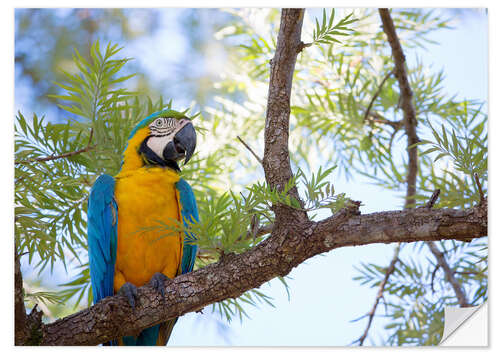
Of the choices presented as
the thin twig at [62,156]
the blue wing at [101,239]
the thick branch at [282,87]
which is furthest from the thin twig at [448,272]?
the thin twig at [62,156]

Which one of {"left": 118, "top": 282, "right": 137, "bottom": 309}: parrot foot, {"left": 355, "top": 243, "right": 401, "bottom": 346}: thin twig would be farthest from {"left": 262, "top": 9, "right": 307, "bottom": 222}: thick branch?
{"left": 355, "top": 243, "right": 401, "bottom": 346}: thin twig

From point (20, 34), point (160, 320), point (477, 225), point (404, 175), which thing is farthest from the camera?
point (404, 175)

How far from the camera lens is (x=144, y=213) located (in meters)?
1.62

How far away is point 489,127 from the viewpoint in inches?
62.2

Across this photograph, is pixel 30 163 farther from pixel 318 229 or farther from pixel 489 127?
pixel 489 127

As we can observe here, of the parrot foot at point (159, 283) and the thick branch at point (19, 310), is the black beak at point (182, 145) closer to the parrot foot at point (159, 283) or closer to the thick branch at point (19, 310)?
the parrot foot at point (159, 283)

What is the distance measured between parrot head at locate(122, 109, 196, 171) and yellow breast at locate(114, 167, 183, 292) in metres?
0.06

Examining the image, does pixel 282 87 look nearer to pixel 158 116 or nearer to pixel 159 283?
pixel 158 116

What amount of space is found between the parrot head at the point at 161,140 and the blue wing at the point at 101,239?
0.17m

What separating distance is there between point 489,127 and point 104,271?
1215 mm

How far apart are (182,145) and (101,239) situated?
0.38 m

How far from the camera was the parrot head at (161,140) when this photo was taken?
65.7 inches

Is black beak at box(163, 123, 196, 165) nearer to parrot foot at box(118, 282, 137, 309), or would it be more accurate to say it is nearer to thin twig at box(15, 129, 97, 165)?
thin twig at box(15, 129, 97, 165)
